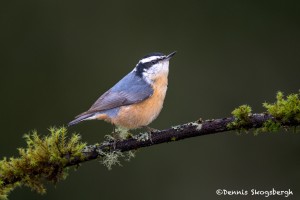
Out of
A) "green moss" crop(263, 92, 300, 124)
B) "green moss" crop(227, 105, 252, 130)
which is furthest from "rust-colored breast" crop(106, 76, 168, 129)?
"green moss" crop(263, 92, 300, 124)

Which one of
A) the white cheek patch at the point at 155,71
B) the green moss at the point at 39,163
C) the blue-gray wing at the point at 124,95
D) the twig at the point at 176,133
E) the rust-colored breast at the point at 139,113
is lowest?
the green moss at the point at 39,163

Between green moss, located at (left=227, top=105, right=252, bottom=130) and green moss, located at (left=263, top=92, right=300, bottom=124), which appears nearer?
green moss, located at (left=263, top=92, right=300, bottom=124)

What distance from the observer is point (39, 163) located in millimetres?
3520

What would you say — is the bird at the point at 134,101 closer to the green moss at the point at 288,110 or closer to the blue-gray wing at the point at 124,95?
the blue-gray wing at the point at 124,95

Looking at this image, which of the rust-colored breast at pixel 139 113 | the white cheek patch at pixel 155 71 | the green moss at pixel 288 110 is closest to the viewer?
the green moss at pixel 288 110

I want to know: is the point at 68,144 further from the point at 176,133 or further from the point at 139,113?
the point at 139,113

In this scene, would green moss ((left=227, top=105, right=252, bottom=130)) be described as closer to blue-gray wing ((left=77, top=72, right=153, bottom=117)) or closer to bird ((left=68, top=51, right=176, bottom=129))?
bird ((left=68, top=51, right=176, bottom=129))

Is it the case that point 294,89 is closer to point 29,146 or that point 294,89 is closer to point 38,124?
point 38,124

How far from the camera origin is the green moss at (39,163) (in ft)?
11.5

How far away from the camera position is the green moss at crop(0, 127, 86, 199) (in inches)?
137

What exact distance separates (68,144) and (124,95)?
145 cm

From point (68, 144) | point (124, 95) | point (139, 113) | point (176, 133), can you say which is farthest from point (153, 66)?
point (68, 144)

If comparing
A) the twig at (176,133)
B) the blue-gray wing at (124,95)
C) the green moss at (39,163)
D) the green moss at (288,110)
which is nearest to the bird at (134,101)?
the blue-gray wing at (124,95)

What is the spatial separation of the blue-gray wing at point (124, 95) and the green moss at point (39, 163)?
1.16 m
